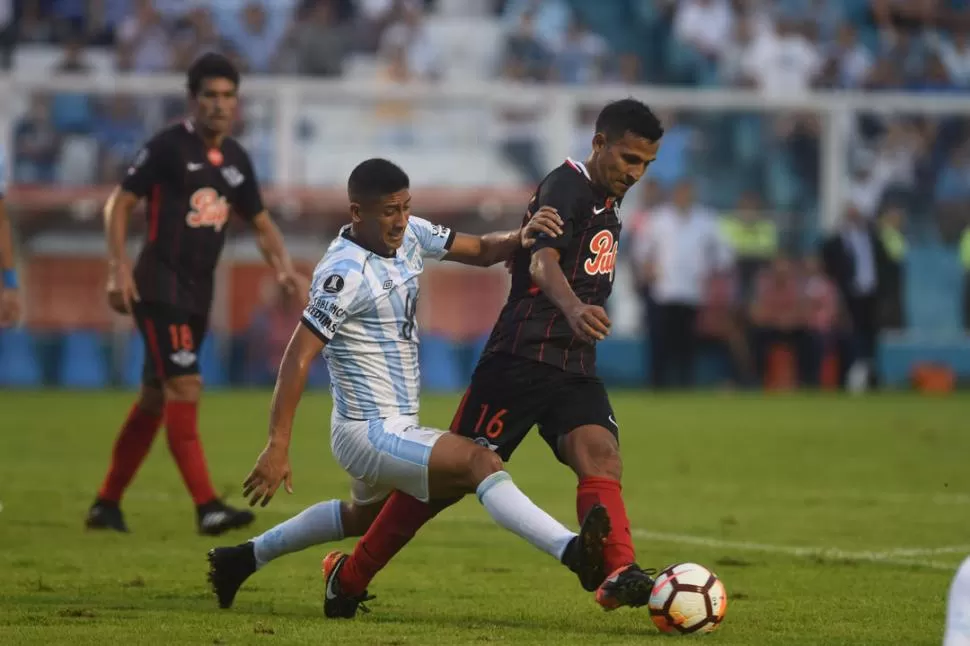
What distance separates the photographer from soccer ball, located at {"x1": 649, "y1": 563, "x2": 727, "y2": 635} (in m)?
5.74

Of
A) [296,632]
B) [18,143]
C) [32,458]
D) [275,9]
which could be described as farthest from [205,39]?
[296,632]

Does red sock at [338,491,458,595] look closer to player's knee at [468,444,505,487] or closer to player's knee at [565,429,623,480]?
player's knee at [468,444,505,487]

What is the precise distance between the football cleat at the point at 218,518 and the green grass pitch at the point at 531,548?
77 millimetres

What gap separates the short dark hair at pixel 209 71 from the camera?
8.76m

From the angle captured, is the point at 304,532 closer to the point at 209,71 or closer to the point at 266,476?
the point at 266,476

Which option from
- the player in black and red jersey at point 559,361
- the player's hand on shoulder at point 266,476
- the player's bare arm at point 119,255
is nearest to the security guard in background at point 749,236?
the player's bare arm at point 119,255

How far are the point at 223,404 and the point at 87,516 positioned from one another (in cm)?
883

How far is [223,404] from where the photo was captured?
1800 cm

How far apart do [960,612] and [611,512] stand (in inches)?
76.2

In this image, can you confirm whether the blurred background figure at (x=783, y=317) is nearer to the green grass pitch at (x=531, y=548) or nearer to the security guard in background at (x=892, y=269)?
the security guard in background at (x=892, y=269)

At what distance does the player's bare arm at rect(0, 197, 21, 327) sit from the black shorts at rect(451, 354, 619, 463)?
11.2ft

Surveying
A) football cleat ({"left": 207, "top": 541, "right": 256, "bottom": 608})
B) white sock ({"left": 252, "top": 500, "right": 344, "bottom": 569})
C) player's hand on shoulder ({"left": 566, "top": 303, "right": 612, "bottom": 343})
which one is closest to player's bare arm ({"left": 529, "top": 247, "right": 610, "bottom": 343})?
player's hand on shoulder ({"left": 566, "top": 303, "right": 612, "bottom": 343})

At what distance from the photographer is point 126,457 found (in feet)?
29.6

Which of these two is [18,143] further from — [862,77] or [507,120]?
[862,77]
